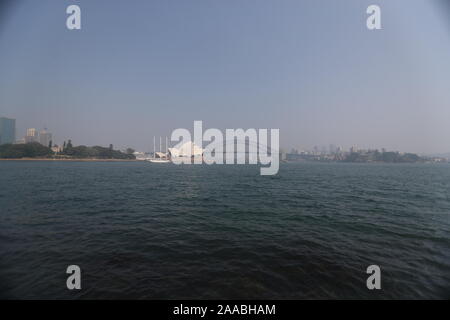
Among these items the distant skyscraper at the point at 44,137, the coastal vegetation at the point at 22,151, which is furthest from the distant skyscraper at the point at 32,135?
the coastal vegetation at the point at 22,151

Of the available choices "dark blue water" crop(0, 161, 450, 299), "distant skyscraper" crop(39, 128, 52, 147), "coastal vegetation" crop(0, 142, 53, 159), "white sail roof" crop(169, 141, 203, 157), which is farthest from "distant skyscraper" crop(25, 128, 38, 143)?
"dark blue water" crop(0, 161, 450, 299)

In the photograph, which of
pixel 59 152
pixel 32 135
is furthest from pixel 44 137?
pixel 59 152

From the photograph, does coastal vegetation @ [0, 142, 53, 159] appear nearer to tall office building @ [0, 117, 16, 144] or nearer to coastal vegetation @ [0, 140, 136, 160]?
coastal vegetation @ [0, 140, 136, 160]

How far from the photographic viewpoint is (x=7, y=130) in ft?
515

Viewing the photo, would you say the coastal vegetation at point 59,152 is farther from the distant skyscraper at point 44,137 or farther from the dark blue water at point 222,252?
the dark blue water at point 222,252

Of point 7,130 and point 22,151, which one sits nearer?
point 22,151

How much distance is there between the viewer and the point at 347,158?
179m

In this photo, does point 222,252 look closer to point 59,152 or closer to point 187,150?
point 59,152

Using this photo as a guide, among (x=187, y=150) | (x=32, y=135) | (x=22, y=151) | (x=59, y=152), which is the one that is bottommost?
(x=22, y=151)

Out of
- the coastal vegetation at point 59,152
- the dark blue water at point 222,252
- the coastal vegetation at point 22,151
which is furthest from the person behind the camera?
the coastal vegetation at point 59,152

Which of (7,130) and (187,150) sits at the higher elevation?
(7,130)

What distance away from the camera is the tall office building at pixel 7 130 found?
150750 mm
